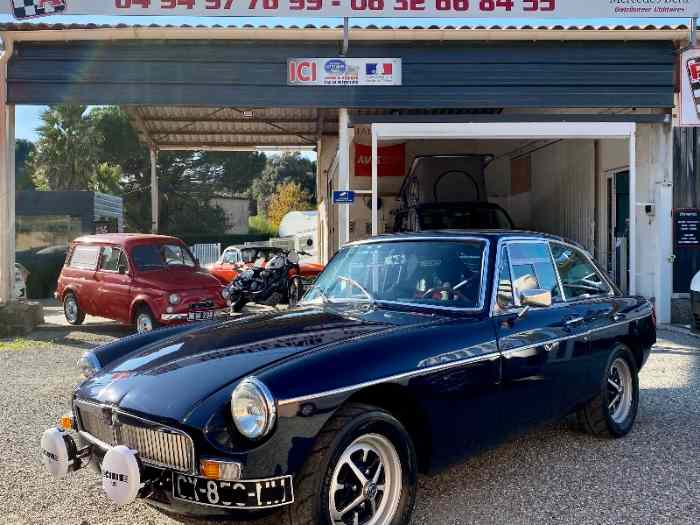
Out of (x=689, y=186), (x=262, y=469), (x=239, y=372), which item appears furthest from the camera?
(x=689, y=186)

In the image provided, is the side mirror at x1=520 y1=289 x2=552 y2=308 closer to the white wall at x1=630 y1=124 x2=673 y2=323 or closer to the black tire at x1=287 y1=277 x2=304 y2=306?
the white wall at x1=630 y1=124 x2=673 y2=323

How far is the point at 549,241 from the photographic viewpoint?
15.6ft

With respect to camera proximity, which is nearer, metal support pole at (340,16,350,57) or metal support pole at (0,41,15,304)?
metal support pole at (340,16,350,57)

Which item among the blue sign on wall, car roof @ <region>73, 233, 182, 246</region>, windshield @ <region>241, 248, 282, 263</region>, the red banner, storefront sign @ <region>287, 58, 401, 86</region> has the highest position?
storefront sign @ <region>287, 58, 401, 86</region>

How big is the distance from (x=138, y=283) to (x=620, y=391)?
7.25 meters

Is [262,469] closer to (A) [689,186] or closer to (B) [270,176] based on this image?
(A) [689,186]

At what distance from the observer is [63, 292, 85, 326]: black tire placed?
11.6 meters

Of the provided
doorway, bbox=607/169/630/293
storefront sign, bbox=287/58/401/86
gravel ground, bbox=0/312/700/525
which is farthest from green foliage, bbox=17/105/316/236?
gravel ground, bbox=0/312/700/525

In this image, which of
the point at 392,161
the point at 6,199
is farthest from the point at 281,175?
the point at 6,199

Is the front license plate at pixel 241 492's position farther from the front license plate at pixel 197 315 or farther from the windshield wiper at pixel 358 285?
the front license plate at pixel 197 315

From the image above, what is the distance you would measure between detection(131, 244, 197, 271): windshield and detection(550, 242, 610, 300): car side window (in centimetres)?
731

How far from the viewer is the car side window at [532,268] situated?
13.8 ft

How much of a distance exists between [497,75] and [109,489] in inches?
374

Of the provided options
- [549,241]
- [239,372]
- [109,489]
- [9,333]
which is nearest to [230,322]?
[239,372]
